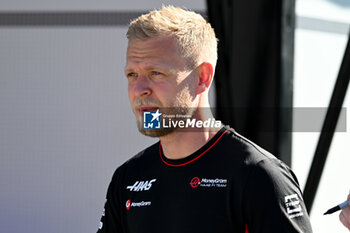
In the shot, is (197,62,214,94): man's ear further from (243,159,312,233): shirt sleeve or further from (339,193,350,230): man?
(339,193,350,230): man

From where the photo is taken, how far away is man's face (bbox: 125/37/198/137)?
60.3 inches

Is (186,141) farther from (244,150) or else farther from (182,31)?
(182,31)

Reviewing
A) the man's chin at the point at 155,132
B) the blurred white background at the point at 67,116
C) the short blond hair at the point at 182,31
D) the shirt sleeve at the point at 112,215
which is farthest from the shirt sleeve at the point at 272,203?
the blurred white background at the point at 67,116

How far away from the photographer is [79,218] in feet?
10.7

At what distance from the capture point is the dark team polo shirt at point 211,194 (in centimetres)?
136

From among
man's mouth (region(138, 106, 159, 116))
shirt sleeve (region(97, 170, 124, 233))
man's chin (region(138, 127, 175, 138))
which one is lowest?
shirt sleeve (region(97, 170, 124, 233))

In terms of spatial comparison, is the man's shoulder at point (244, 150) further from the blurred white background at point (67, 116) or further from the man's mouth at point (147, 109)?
the blurred white background at point (67, 116)

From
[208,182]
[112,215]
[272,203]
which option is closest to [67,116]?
[112,215]

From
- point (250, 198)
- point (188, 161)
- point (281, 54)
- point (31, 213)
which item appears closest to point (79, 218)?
point (31, 213)

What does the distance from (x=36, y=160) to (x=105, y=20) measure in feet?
3.27

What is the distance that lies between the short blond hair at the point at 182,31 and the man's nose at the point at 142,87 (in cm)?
14

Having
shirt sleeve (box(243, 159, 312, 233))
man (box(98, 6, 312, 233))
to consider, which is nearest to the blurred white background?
man (box(98, 6, 312, 233))

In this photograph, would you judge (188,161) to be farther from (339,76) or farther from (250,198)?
(339,76)

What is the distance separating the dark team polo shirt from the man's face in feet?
0.50
